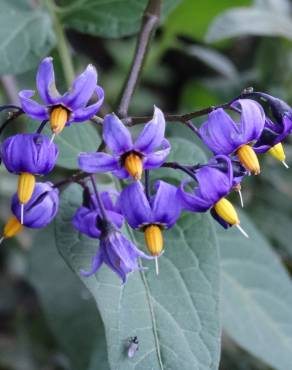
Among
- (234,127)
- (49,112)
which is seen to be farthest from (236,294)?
(49,112)

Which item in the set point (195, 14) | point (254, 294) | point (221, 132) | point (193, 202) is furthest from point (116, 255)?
point (195, 14)

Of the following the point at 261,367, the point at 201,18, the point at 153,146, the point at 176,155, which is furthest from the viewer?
the point at 201,18

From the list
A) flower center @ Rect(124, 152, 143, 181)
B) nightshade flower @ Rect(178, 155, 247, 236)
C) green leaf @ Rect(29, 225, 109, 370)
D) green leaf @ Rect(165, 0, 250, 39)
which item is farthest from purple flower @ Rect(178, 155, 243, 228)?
green leaf @ Rect(165, 0, 250, 39)

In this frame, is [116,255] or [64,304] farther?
[64,304]

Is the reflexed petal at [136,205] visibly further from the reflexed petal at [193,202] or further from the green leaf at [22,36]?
the green leaf at [22,36]

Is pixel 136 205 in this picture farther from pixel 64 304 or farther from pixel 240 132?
pixel 64 304

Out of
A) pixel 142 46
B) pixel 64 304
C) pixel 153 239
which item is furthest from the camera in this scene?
pixel 64 304

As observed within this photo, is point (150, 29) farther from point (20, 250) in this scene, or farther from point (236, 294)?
point (20, 250)

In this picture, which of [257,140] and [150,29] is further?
[150,29]

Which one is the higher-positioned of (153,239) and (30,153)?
(30,153)
